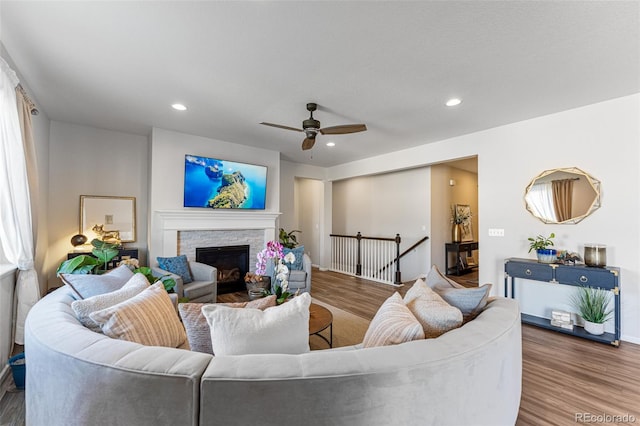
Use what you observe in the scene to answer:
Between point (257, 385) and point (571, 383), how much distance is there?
2701 mm

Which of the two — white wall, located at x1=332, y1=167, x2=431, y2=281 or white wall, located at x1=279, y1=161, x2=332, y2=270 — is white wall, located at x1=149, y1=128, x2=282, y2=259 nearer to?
white wall, located at x1=279, y1=161, x2=332, y2=270

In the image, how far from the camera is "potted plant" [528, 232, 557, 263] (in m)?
3.38

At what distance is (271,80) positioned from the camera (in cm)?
268

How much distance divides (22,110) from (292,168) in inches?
182

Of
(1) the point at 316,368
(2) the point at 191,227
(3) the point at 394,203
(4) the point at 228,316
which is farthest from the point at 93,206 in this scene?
(3) the point at 394,203

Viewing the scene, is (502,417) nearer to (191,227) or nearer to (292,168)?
(191,227)

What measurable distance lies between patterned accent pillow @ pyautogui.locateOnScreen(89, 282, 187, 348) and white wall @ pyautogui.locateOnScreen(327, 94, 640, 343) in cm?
411

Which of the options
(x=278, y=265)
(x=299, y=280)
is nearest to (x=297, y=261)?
(x=299, y=280)

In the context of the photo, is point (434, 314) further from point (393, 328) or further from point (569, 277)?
point (569, 277)

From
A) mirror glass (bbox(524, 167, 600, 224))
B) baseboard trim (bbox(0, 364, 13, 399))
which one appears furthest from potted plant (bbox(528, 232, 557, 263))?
baseboard trim (bbox(0, 364, 13, 399))

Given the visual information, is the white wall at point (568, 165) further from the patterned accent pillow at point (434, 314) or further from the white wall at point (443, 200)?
the patterned accent pillow at point (434, 314)

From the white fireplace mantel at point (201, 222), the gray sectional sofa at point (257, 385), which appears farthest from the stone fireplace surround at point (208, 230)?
the gray sectional sofa at point (257, 385)

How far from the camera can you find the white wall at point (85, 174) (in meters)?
3.95

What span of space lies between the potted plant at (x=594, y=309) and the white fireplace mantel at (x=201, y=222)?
456 centimetres
